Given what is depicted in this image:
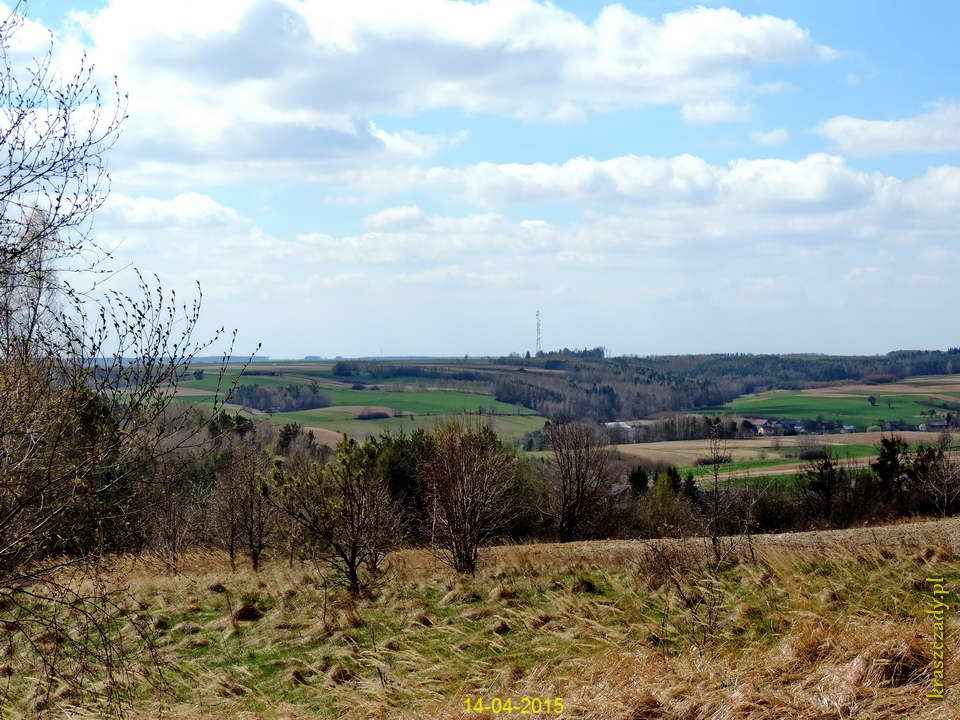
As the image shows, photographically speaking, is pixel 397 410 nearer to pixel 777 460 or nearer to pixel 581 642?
pixel 777 460

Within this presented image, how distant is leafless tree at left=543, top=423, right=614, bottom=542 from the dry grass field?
23.1 m

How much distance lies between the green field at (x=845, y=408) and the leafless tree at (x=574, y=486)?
68.6m

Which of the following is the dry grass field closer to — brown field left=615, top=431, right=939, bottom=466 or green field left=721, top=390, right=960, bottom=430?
brown field left=615, top=431, right=939, bottom=466

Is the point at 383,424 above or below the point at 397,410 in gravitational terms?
below

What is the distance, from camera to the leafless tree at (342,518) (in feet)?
48.8

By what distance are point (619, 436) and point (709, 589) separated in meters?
89.4

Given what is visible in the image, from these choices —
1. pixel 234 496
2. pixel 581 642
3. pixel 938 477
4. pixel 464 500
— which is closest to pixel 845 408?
pixel 938 477

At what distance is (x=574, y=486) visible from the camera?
39188 mm

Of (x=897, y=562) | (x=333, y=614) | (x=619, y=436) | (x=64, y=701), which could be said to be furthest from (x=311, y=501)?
(x=619, y=436)

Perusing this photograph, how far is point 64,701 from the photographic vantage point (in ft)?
30.0

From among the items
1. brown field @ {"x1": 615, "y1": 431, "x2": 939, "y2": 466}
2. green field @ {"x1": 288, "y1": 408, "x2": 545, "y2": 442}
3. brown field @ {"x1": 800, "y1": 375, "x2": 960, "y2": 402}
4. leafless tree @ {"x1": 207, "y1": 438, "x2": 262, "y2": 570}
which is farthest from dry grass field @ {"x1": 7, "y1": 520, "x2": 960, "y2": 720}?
brown field @ {"x1": 800, "y1": 375, "x2": 960, "y2": 402}

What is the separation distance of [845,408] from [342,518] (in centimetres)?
11109

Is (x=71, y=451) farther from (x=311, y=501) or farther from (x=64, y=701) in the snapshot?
(x=311, y=501)

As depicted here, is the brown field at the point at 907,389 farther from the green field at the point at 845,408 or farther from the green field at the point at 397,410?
the green field at the point at 397,410
